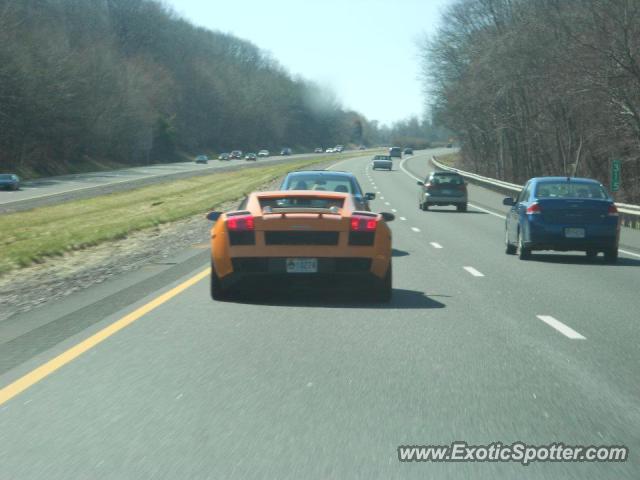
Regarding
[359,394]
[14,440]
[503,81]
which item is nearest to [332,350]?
[359,394]

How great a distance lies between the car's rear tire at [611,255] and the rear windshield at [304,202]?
7.54m

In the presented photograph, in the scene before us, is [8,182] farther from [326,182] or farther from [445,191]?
[326,182]

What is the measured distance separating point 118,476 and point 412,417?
2022 millimetres

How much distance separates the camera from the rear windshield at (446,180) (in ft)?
135

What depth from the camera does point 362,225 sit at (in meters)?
12.3

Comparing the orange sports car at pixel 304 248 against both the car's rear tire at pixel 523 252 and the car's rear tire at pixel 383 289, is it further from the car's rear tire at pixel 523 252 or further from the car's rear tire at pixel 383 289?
the car's rear tire at pixel 523 252

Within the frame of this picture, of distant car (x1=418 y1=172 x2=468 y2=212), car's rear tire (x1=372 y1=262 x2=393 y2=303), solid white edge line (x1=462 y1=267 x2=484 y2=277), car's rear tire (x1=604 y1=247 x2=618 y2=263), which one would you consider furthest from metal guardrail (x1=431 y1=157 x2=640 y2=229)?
car's rear tire (x1=372 y1=262 x2=393 y2=303)

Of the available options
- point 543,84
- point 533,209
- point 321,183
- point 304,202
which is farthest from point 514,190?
point 304,202

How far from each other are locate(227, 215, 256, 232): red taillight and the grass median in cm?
645

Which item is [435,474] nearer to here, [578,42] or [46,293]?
[46,293]

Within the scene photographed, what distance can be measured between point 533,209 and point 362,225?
25.4 ft

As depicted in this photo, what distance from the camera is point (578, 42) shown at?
3875 centimetres

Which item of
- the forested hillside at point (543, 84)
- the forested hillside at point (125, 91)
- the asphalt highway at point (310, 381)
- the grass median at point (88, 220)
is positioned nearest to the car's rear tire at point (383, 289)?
the asphalt highway at point (310, 381)

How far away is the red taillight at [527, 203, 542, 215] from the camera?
19172 millimetres
